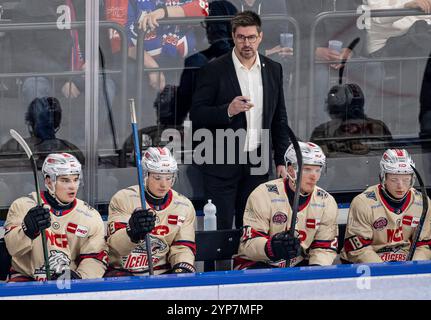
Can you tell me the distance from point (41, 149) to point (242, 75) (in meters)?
1.06

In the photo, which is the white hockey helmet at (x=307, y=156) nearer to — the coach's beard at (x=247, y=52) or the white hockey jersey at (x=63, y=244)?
the coach's beard at (x=247, y=52)

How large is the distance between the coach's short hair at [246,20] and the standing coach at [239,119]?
32 mm

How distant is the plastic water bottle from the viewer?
6.94 metres

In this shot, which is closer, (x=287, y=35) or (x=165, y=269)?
(x=165, y=269)

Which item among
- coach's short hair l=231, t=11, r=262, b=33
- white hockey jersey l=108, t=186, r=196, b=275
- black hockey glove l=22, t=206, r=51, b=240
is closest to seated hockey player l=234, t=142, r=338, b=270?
white hockey jersey l=108, t=186, r=196, b=275

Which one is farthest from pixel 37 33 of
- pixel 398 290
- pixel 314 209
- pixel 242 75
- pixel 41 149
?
pixel 398 290

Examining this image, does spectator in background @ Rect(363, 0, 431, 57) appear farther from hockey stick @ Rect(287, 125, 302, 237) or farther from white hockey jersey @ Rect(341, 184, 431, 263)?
hockey stick @ Rect(287, 125, 302, 237)

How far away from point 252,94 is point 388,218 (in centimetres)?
91

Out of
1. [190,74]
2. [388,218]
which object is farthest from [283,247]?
[190,74]

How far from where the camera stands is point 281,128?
7078mm
